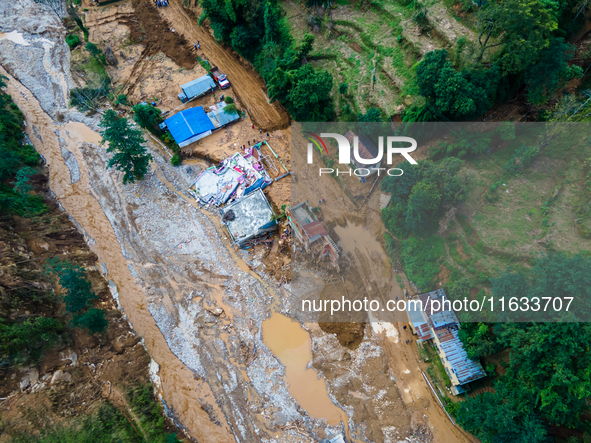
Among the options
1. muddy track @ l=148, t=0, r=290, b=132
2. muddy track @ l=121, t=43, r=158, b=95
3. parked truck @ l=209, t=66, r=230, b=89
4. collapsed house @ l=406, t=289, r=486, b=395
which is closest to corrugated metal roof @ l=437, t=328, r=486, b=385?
collapsed house @ l=406, t=289, r=486, b=395

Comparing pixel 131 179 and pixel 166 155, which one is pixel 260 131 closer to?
pixel 166 155

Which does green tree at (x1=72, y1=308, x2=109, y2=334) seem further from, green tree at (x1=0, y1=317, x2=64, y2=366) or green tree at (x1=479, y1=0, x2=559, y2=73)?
green tree at (x1=479, y1=0, x2=559, y2=73)

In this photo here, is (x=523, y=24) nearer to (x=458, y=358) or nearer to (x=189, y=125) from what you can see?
(x=458, y=358)

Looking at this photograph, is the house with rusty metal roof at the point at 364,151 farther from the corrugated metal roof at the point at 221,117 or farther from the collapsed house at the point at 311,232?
Result: the corrugated metal roof at the point at 221,117

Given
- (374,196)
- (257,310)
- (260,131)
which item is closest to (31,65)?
(260,131)

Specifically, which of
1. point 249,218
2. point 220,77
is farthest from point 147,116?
point 249,218

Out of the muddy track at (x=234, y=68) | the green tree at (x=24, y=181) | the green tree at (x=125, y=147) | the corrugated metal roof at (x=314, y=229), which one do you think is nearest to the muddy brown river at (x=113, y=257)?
the green tree at (x=24, y=181)
